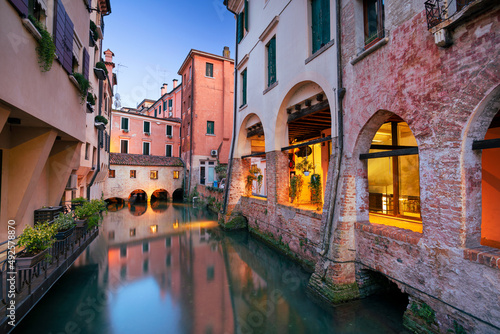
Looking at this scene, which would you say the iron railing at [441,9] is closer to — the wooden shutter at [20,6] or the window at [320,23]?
the window at [320,23]

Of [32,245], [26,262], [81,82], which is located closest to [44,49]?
[81,82]

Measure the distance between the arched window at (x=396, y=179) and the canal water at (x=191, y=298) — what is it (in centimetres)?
375

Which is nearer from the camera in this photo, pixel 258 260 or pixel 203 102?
pixel 258 260

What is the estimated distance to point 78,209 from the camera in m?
7.51

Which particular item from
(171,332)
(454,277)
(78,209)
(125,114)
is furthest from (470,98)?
(125,114)

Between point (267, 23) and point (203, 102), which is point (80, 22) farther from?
point (203, 102)

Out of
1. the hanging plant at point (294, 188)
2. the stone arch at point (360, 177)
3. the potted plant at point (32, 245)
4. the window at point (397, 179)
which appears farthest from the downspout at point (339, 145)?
the potted plant at point (32, 245)

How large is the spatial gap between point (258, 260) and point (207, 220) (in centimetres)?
731

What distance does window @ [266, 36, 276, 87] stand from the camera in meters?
10.3

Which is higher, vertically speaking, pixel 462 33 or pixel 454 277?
pixel 462 33

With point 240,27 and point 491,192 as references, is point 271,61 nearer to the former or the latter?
point 240,27

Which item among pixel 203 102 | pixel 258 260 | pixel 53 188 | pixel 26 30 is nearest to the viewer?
pixel 26 30

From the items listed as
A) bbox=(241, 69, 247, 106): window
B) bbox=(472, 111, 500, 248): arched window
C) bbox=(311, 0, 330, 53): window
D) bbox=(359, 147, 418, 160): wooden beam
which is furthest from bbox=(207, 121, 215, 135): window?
bbox=(472, 111, 500, 248): arched window

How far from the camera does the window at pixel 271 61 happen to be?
407 inches
